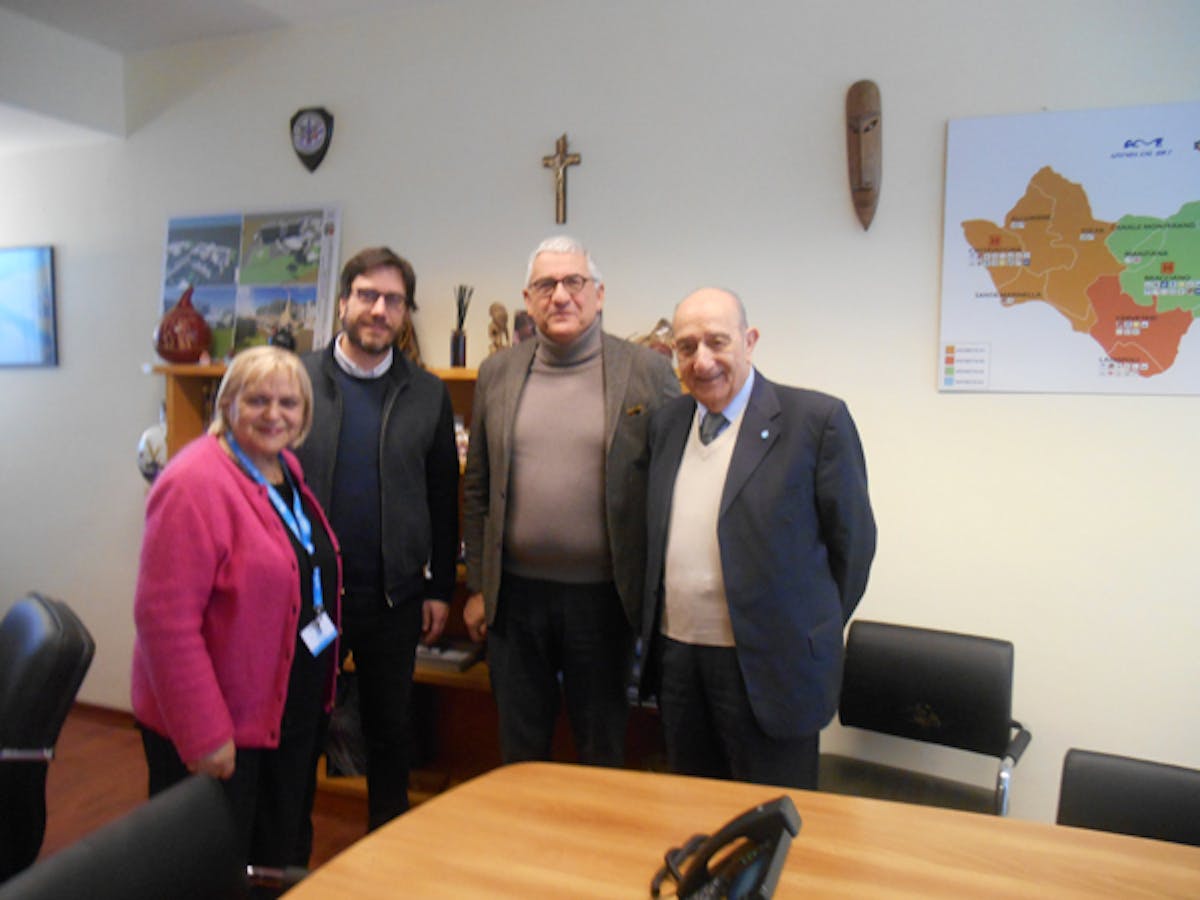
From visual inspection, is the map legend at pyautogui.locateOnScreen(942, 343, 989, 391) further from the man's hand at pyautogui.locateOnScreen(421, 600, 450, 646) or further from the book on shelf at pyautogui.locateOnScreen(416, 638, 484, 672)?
the book on shelf at pyautogui.locateOnScreen(416, 638, 484, 672)

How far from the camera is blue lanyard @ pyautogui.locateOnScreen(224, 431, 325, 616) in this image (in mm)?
1606

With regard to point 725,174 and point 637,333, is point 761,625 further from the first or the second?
point 725,174

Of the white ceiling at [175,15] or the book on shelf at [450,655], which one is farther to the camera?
the white ceiling at [175,15]

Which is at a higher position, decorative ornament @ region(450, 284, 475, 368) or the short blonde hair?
decorative ornament @ region(450, 284, 475, 368)

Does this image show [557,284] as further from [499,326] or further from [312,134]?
[312,134]

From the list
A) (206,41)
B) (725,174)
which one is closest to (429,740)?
(725,174)

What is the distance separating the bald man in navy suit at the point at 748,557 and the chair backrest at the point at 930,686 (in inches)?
17.5

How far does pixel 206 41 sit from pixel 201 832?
3119mm

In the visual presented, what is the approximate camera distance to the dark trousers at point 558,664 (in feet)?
6.31

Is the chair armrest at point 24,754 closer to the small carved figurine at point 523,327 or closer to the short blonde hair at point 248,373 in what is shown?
the short blonde hair at point 248,373

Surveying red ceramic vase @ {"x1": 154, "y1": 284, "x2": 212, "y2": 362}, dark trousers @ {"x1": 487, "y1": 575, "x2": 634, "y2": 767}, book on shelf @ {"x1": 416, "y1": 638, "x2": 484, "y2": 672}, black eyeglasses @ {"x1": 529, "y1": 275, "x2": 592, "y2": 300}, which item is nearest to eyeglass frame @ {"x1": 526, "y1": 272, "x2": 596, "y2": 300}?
black eyeglasses @ {"x1": 529, "y1": 275, "x2": 592, "y2": 300}

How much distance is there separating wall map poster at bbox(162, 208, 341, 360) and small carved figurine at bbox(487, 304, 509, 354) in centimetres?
73

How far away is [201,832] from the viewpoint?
3.51ft

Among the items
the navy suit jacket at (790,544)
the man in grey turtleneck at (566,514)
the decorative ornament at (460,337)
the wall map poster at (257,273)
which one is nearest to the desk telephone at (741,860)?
the navy suit jacket at (790,544)
